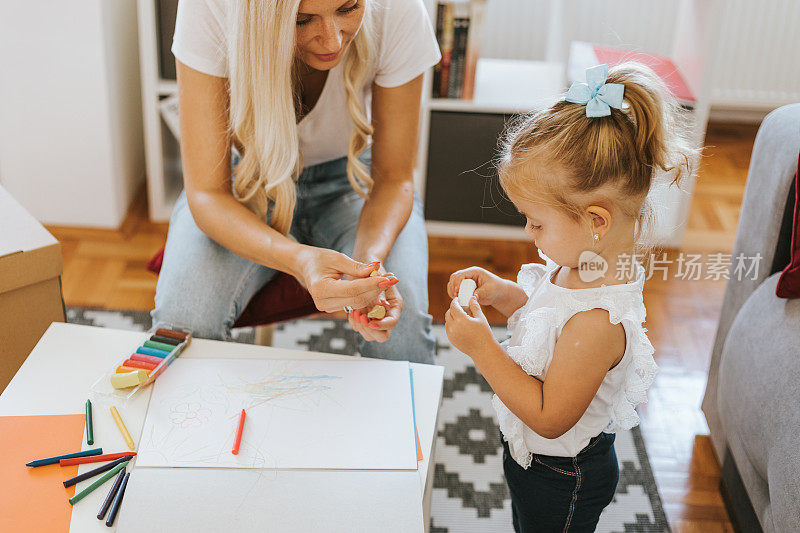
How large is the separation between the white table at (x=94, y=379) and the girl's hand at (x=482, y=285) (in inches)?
4.3

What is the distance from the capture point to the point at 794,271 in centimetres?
115

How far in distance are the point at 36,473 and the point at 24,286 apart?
41cm

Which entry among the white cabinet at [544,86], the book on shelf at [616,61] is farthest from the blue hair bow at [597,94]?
the book on shelf at [616,61]

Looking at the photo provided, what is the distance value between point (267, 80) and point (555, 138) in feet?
1.46

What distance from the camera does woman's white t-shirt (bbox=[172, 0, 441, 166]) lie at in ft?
3.89

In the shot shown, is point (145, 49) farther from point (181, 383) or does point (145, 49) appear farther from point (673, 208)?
point (673, 208)

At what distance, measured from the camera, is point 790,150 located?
1233 millimetres

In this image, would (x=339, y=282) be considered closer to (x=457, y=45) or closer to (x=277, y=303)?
(x=277, y=303)

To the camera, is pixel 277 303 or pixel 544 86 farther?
pixel 544 86

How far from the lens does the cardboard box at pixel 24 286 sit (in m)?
1.14

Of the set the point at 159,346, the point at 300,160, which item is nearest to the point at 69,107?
the point at 300,160

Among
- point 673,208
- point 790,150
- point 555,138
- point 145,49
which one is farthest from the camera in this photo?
point 673,208

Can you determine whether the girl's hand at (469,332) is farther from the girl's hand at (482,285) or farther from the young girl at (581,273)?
the girl's hand at (482,285)

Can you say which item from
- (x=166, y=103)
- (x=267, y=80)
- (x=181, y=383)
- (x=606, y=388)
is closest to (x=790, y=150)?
(x=606, y=388)
